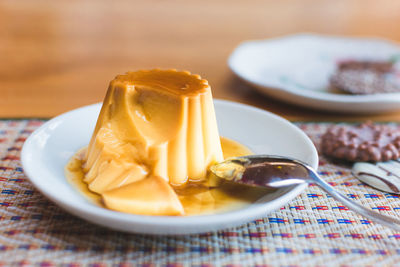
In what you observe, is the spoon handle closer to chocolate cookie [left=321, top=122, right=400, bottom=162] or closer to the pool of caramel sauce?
the pool of caramel sauce

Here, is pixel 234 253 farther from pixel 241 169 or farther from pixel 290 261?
pixel 241 169

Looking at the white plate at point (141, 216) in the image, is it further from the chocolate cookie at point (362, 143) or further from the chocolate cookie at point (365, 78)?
the chocolate cookie at point (365, 78)

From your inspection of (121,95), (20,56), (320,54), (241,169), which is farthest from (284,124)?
(20,56)

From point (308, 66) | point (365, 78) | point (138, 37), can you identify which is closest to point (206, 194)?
point (365, 78)

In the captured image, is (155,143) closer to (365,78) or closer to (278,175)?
(278,175)

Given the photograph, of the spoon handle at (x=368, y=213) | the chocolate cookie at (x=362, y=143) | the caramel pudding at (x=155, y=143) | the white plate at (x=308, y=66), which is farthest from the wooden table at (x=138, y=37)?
the spoon handle at (x=368, y=213)

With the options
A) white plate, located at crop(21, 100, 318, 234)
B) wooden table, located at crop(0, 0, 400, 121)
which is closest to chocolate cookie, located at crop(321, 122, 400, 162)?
white plate, located at crop(21, 100, 318, 234)
